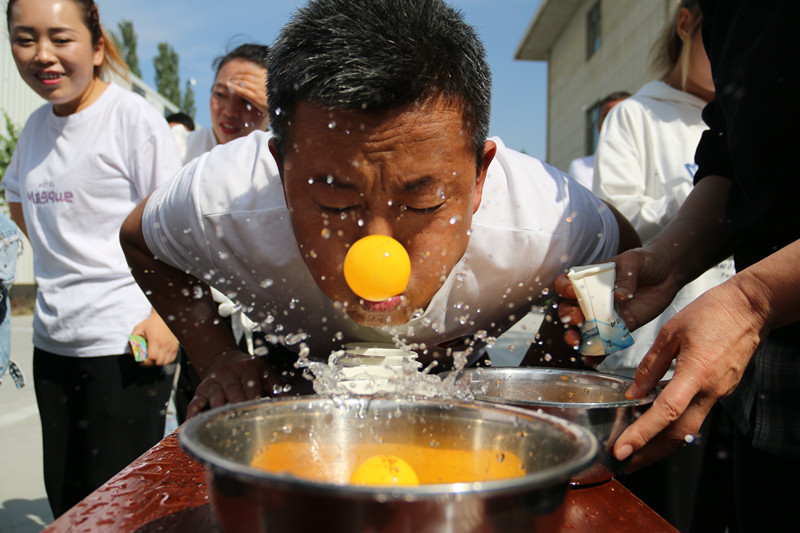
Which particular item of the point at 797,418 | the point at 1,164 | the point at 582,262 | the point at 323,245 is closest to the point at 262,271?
the point at 323,245

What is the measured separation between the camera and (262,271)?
189 centimetres

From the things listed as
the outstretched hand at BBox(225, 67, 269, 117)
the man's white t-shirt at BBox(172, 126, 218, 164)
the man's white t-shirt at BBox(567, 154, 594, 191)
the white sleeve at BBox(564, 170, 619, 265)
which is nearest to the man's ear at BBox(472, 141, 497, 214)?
the white sleeve at BBox(564, 170, 619, 265)

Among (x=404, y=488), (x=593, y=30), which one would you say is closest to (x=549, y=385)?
(x=404, y=488)

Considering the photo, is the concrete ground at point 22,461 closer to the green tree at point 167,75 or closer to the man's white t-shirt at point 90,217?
the man's white t-shirt at point 90,217

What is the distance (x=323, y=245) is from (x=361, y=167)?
0.80 ft

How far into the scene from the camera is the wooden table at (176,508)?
95 centimetres

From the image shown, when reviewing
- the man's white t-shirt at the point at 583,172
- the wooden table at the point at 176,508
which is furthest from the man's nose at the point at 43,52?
the man's white t-shirt at the point at 583,172

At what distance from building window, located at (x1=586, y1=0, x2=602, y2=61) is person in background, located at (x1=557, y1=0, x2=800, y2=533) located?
1064 cm

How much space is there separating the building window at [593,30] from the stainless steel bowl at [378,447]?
11.7 metres

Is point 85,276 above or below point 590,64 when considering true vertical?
below

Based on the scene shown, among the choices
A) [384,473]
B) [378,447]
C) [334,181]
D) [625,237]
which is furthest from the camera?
[625,237]

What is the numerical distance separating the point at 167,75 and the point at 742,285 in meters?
31.3

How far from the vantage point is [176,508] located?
3.33 ft

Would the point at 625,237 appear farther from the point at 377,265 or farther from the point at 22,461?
the point at 22,461
